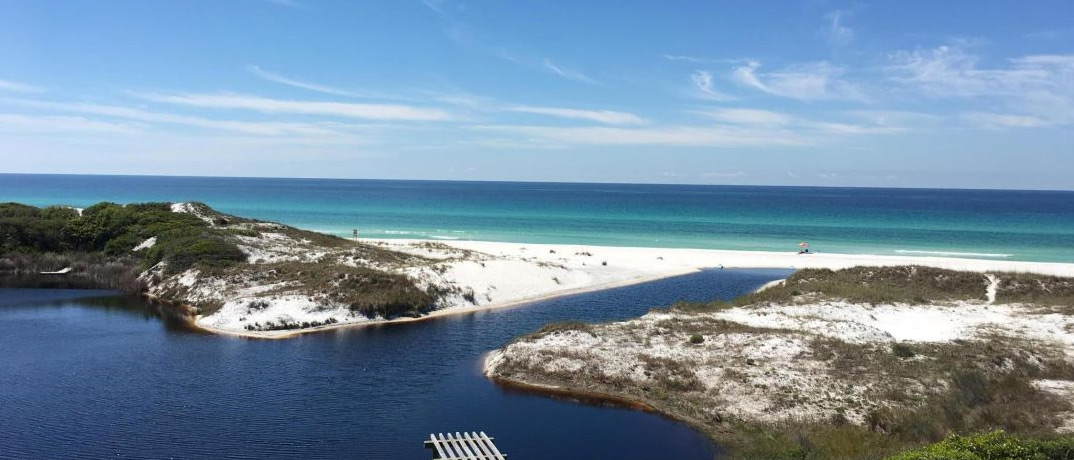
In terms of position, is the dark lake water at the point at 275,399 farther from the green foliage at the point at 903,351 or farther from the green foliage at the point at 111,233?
the green foliage at the point at 903,351

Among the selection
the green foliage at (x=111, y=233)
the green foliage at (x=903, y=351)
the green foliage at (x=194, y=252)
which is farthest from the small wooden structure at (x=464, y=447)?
the green foliage at (x=111, y=233)

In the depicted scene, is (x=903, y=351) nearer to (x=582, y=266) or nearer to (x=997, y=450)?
(x=997, y=450)

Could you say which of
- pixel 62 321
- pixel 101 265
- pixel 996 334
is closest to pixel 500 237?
pixel 101 265

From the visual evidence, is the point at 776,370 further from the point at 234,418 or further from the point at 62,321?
the point at 62,321

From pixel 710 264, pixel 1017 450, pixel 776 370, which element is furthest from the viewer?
pixel 710 264

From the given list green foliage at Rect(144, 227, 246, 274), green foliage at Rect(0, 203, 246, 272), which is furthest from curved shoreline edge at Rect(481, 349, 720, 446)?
green foliage at Rect(0, 203, 246, 272)

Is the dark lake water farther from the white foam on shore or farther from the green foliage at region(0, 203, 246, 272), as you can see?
the white foam on shore
